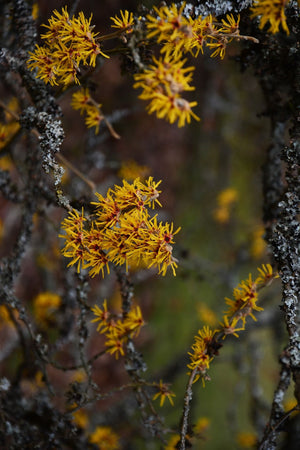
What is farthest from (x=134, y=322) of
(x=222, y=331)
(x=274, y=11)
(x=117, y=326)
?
(x=274, y=11)

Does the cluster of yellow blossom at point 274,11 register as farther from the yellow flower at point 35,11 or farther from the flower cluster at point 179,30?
the yellow flower at point 35,11

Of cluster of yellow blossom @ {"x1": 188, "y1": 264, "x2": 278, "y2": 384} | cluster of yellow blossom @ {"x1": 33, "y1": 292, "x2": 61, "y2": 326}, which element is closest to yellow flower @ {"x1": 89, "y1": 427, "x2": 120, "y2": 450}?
cluster of yellow blossom @ {"x1": 33, "y1": 292, "x2": 61, "y2": 326}

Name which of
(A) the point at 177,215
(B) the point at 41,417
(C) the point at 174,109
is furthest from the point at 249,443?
(A) the point at 177,215

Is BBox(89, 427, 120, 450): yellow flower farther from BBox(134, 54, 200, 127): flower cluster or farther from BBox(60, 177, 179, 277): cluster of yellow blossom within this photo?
BBox(134, 54, 200, 127): flower cluster

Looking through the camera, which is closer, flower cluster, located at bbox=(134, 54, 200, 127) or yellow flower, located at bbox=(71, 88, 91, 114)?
flower cluster, located at bbox=(134, 54, 200, 127)

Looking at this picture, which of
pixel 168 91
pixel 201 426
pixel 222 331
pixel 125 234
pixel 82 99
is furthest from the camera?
pixel 201 426

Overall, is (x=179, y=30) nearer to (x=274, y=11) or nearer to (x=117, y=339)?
(x=274, y=11)
